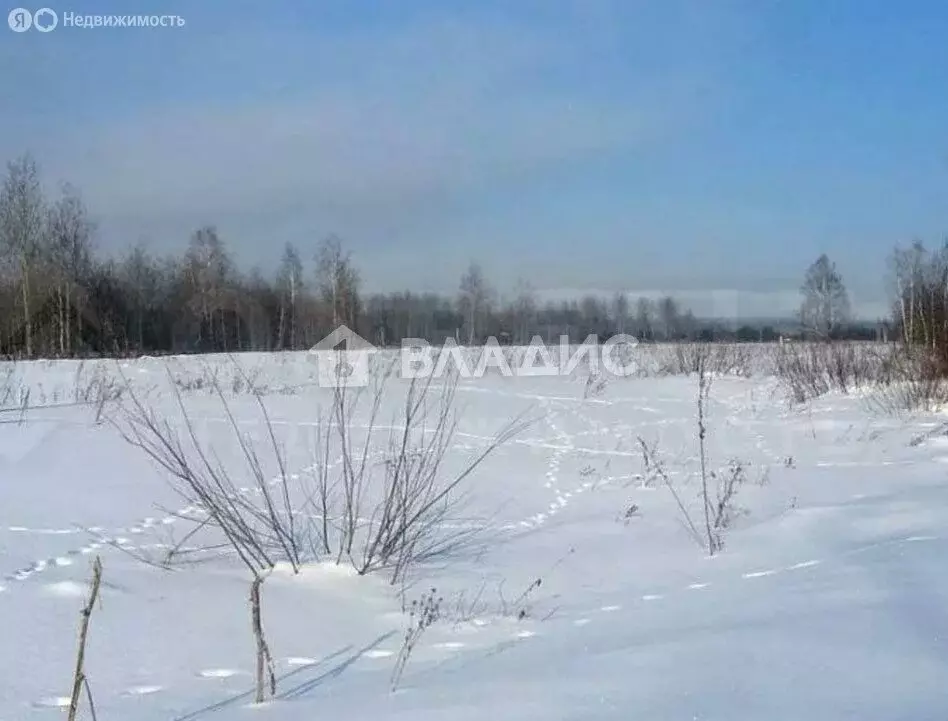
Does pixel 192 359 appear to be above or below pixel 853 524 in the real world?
above

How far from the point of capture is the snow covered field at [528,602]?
2.30m

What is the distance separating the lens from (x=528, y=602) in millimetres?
3816

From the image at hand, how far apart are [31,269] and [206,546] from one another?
86.9 feet

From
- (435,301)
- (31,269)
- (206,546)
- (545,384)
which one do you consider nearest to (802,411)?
(545,384)

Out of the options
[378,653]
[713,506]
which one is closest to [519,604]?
[378,653]

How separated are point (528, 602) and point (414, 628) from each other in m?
0.65

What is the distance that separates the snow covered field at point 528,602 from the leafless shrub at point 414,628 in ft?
0.12

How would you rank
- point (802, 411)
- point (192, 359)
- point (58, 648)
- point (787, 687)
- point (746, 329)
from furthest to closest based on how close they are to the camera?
point (746, 329), point (192, 359), point (802, 411), point (58, 648), point (787, 687)

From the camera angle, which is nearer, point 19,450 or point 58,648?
point 58,648

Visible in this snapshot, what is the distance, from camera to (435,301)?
2509cm

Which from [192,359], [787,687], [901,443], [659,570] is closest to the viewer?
[787,687]

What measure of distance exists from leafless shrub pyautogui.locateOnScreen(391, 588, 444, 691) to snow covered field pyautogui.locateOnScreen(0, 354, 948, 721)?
38mm

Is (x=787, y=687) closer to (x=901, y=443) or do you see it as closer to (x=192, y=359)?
(x=901, y=443)

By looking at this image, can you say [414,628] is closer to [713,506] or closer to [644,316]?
[713,506]
